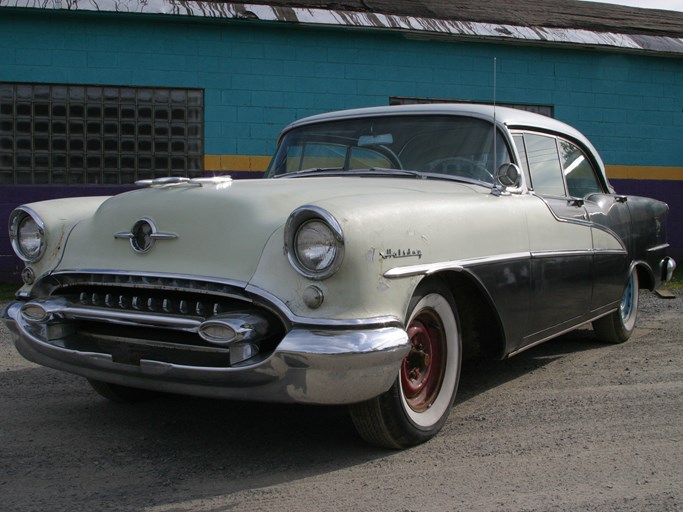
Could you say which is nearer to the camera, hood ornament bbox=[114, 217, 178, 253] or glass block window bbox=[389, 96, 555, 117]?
hood ornament bbox=[114, 217, 178, 253]

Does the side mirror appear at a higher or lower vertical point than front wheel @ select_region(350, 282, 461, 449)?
higher

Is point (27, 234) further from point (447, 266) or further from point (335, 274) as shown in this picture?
point (447, 266)

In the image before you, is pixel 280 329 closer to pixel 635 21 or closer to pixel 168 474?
pixel 168 474

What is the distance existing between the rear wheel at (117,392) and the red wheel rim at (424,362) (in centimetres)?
155

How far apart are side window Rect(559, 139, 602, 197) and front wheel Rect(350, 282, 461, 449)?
1830 mm

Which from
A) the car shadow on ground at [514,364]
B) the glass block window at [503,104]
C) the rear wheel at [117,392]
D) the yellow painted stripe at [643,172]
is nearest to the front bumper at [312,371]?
the rear wheel at [117,392]

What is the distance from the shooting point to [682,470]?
2.99 metres

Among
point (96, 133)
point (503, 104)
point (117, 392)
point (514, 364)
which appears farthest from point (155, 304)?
point (503, 104)

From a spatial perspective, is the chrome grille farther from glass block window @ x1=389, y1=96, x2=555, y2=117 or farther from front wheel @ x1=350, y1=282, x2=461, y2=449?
glass block window @ x1=389, y1=96, x2=555, y2=117

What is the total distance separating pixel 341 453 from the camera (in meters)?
3.21

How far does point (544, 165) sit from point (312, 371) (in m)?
2.44

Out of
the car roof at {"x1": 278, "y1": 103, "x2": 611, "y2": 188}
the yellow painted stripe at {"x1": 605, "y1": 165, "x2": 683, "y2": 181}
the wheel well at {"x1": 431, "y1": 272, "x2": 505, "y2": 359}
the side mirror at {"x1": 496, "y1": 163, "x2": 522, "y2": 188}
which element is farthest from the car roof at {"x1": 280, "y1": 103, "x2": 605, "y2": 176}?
the yellow painted stripe at {"x1": 605, "y1": 165, "x2": 683, "y2": 181}

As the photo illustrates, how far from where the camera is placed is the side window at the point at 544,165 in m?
4.41

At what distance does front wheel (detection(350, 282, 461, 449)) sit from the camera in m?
3.05
